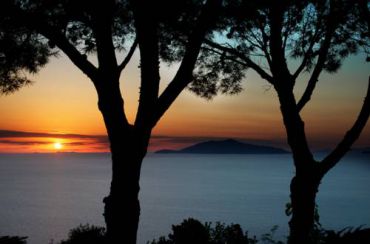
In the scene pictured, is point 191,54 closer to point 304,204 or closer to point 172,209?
point 304,204

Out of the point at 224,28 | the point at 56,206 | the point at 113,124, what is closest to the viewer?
the point at 113,124

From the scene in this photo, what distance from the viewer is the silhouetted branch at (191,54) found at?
7246 mm

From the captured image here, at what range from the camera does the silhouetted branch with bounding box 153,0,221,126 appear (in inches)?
285

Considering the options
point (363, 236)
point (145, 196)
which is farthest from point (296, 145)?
point (145, 196)

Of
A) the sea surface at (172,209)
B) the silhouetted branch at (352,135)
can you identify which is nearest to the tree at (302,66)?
the silhouetted branch at (352,135)

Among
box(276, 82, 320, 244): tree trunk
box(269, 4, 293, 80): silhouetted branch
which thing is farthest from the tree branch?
box(276, 82, 320, 244): tree trunk

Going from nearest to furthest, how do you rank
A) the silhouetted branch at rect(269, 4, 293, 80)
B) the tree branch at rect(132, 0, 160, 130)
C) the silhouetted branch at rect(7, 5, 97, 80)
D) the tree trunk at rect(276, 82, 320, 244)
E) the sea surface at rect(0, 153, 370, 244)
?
the silhouetted branch at rect(7, 5, 97, 80), the tree branch at rect(132, 0, 160, 130), the silhouetted branch at rect(269, 4, 293, 80), the tree trunk at rect(276, 82, 320, 244), the sea surface at rect(0, 153, 370, 244)

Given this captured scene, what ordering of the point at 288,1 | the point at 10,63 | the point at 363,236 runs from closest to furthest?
1. the point at 363,236
2. the point at 10,63
3. the point at 288,1

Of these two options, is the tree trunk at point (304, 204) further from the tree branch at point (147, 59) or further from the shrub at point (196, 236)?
the tree branch at point (147, 59)

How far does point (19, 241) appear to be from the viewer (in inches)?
306

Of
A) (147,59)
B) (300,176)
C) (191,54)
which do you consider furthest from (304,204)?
(147,59)

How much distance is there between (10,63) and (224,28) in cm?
447

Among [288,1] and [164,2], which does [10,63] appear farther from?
[288,1]

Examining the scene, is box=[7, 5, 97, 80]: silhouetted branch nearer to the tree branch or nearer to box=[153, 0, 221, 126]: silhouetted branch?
the tree branch
